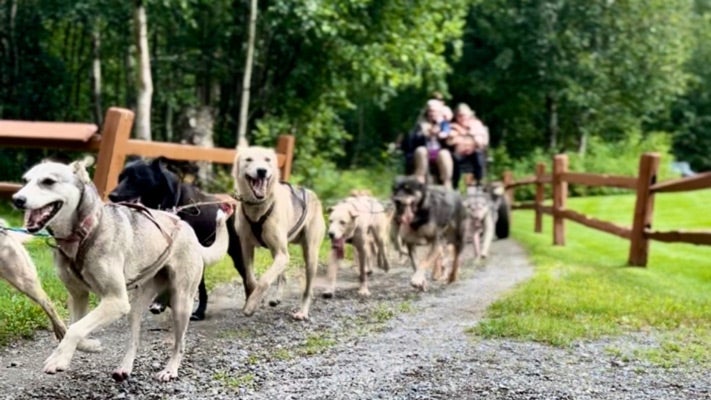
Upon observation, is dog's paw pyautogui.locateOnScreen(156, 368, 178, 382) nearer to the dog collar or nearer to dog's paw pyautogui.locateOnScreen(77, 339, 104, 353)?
dog's paw pyautogui.locateOnScreen(77, 339, 104, 353)

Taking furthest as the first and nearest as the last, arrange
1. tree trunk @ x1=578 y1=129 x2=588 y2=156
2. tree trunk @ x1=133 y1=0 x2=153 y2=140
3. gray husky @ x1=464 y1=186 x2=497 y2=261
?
1. tree trunk @ x1=578 y1=129 x2=588 y2=156
2. tree trunk @ x1=133 y1=0 x2=153 y2=140
3. gray husky @ x1=464 y1=186 x2=497 y2=261

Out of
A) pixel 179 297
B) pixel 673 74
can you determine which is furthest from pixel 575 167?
pixel 179 297

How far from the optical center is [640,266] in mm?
12000

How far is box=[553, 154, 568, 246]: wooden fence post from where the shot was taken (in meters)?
15.7

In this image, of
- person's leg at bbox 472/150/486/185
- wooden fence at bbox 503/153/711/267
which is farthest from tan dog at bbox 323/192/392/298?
person's leg at bbox 472/150/486/185

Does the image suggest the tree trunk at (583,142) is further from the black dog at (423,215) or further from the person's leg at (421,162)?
the black dog at (423,215)

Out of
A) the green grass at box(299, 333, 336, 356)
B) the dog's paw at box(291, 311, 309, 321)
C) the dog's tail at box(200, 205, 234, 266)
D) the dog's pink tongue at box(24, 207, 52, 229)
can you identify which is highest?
the dog's pink tongue at box(24, 207, 52, 229)

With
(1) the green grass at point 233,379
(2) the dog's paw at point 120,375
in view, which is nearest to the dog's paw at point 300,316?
(1) the green grass at point 233,379

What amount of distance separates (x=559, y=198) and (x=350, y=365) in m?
11.1

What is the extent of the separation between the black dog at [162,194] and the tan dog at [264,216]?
29 cm

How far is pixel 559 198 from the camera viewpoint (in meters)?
16.0

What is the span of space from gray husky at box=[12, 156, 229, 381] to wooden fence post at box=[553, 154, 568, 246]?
35.9 ft

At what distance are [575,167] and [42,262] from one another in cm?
2555

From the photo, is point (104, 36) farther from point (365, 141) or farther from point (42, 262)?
point (365, 141)
